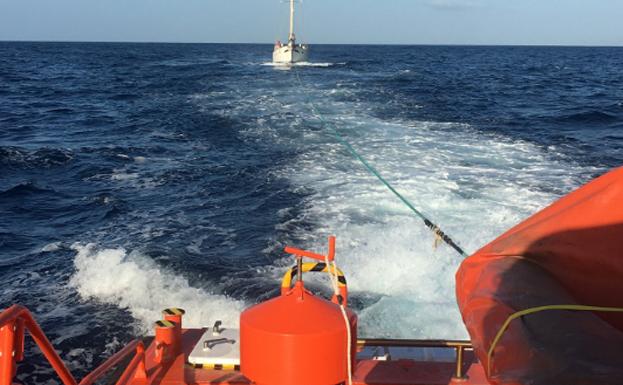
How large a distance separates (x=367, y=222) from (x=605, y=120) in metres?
14.6

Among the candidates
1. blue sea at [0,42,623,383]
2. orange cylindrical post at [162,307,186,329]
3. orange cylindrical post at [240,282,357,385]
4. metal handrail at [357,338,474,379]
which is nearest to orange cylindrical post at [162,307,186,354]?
orange cylindrical post at [162,307,186,329]

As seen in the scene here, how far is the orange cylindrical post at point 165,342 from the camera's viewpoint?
363 centimetres

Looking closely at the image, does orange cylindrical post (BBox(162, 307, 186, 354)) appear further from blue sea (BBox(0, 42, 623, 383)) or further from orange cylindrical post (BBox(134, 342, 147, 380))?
blue sea (BBox(0, 42, 623, 383))

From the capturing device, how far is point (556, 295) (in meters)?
2.05

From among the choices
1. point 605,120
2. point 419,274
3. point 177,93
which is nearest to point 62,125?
point 177,93

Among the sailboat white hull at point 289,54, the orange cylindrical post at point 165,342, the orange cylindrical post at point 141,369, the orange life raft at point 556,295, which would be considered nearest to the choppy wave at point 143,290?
the orange cylindrical post at point 165,342

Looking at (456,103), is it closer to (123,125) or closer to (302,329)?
(123,125)

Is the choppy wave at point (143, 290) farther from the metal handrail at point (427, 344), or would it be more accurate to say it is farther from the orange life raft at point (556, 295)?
the orange life raft at point (556, 295)

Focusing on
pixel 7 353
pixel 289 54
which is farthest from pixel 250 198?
pixel 289 54

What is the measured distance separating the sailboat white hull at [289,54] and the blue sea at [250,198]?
85.0 feet

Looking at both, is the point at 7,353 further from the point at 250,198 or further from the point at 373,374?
the point at 250,198

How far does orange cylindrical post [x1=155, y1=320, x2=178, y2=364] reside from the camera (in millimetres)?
3633

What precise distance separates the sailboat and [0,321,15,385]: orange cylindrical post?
155 ft

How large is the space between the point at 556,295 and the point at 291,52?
47.4m
